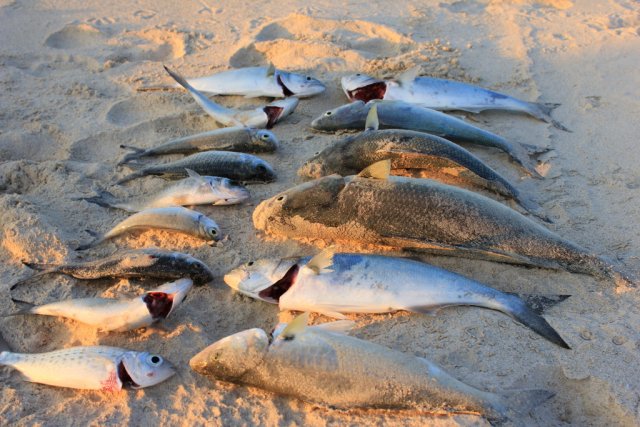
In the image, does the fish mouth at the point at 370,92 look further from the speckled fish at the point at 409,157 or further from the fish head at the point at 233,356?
the fish head at the point at 233,356

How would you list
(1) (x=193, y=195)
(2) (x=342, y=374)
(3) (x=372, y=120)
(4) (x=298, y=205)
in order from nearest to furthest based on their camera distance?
1. (2) (x=342, y=374)
2. (4) (x=298, y=205)
3. (1) (x=193, y=195)
4. (3) (x=372, y=120)

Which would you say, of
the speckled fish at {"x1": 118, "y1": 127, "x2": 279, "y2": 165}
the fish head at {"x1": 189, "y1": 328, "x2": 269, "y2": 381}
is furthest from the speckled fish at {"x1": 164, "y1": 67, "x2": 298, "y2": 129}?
the fish head at {"x1": 189, "y1": 328, "x2": 269, "y2": 381}

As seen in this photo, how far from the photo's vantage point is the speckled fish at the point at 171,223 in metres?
3.64

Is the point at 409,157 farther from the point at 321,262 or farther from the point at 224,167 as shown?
the point at 224,167

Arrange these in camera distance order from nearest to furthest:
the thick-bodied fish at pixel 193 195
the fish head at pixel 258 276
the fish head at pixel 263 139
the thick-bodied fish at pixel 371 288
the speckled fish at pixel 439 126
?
the thick-bodied fish at pixel 371 288, the fish head at pixel 258 276, the thick-bodied fish at pixel 193 195, the speckled fish at pixel 439 126, the fish head at pixel 263 139

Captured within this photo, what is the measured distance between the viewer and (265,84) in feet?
16.9

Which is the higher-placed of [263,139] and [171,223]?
[263,139]

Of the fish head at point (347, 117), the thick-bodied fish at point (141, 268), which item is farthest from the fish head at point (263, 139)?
the thick-bodied fish at point (141, 268)

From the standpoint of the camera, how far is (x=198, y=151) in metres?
4.54

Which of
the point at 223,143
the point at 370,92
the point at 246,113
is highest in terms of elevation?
the point at 370,92

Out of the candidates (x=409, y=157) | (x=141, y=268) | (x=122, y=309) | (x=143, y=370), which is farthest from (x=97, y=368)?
(x=409, y=157)

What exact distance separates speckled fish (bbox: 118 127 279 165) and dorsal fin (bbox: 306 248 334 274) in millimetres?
1754

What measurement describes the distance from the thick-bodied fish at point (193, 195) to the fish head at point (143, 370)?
149cm

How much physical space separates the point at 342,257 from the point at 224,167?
1555mm
